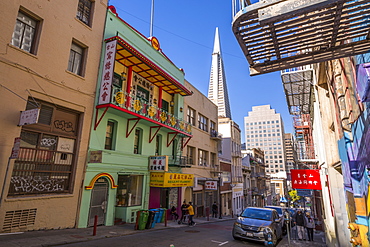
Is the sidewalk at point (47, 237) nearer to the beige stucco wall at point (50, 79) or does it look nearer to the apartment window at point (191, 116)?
the beige stucco wall at point (50, 79)

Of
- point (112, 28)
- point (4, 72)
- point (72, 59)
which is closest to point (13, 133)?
point (4, 72)

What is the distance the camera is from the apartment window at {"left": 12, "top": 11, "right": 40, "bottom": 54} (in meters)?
10.6

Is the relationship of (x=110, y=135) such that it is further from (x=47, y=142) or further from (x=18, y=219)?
(x=18, y=219)

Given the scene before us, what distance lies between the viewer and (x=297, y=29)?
4.39m

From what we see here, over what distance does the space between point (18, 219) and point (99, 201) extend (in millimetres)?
4388

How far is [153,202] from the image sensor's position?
18250 mm

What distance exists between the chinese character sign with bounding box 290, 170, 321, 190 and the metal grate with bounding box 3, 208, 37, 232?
42.6ft

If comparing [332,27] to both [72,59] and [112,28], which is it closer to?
[72,59]

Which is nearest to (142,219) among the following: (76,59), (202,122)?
(76,59)

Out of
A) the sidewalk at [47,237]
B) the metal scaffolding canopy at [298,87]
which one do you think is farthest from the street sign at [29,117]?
the metal scaffolding canopy at [298,87]

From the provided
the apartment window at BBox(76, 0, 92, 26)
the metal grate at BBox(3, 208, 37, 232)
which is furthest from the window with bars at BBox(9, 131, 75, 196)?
the apartment window at BBox(76, 0, 92, 26)

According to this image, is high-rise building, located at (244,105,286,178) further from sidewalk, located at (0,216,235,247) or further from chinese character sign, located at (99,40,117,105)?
sidewalk, located at (0,216,235,247)

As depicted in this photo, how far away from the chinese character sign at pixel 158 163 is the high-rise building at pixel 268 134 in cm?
14174

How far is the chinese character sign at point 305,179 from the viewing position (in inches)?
495
